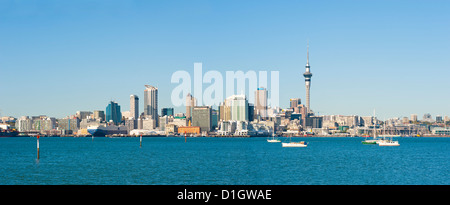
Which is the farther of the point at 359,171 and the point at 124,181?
the point at 359,171

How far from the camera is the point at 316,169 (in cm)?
5241
